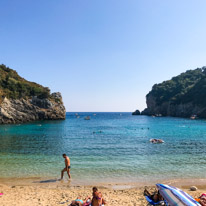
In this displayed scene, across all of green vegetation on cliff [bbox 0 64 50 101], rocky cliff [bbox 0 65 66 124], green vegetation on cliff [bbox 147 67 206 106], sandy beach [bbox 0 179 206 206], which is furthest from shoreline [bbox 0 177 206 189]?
Result: green vegetation on cliff [bbox 147 67 206 106]

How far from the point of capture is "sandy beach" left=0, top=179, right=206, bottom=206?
10.1 m

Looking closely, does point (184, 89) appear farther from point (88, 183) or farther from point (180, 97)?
point (88, 183)

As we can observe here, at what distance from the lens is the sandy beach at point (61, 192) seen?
10.1 m

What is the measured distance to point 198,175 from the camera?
50.8 ft

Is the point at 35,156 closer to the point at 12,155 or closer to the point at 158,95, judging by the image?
the point at 12,155

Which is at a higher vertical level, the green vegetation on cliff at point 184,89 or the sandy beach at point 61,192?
the green vegetation on cliff at point 184,89

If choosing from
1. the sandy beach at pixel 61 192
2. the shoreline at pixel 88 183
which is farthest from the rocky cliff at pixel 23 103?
the sandy beach at pixel 61 192

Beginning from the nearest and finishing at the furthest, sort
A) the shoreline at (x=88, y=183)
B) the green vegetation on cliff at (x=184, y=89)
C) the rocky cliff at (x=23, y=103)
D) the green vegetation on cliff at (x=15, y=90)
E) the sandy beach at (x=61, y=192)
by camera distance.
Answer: the sandy beach at (x=61, y=192), the shoreline at (x=88, y=183), the rocky cliff at (x=23, y=103), the green vegetation on cliff at (x=15, y=90), the green vegetation on cliff at (x=184, y=89)

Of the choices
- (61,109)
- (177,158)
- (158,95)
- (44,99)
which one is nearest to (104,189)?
(177,158)

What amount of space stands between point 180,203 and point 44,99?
87.3 meters

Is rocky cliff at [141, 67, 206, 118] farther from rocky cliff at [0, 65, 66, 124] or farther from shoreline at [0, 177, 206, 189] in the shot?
shoreline at [0, 177, 206, 189]

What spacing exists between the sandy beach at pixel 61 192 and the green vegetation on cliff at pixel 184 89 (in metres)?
110

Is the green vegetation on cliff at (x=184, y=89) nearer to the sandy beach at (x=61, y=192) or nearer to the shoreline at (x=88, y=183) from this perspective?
the shoreline at (x=88, y=183)

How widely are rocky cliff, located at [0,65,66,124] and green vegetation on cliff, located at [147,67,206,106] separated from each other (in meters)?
79.0
